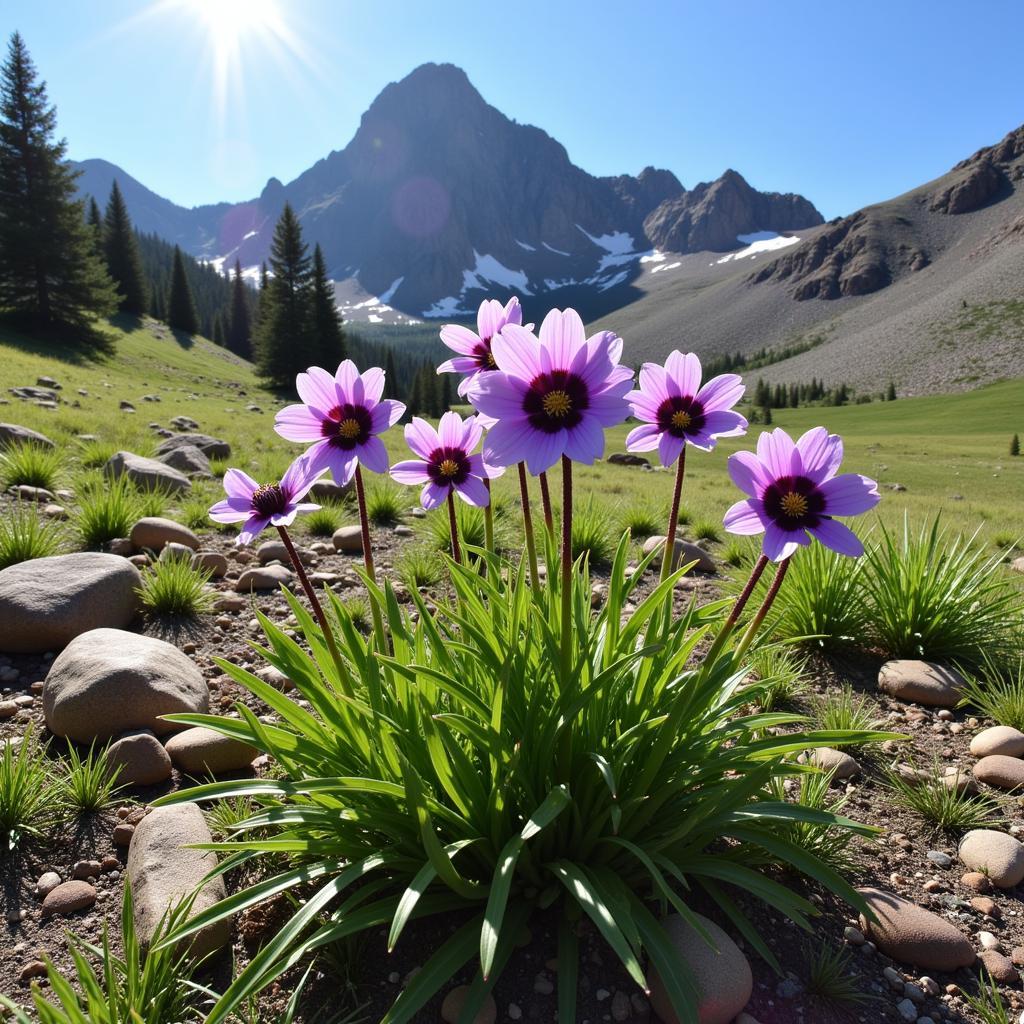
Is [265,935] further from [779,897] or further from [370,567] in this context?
[779,897]

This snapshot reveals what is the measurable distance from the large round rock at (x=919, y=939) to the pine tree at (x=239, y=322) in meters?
88.6

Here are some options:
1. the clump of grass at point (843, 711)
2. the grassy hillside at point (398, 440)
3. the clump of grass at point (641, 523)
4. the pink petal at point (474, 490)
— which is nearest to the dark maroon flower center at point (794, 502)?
the pink petal at point (474, 490)

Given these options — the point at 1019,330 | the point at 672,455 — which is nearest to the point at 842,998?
the point at 672,455

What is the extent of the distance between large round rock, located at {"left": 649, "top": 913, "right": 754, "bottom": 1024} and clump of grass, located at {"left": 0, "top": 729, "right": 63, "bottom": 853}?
8.49 ft

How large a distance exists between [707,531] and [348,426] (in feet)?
24.9

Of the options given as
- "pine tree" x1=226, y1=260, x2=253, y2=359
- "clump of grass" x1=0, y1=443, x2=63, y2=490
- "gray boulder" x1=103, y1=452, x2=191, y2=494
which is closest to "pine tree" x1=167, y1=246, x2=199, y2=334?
"pine tree" x1=226, y1=260, x2=253, y2=359

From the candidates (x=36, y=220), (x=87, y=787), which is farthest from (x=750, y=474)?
(x=36, y=220)

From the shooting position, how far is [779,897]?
207 centimetres

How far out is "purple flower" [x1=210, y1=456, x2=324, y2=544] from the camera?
232cm

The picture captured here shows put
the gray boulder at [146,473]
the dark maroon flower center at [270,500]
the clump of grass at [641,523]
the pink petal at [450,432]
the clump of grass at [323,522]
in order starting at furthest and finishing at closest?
the clump of grass at [641,523], the gray boulder at [146,473], the clump of grass at [323,522], the pink petal at [450,432], the dark maroon flower center at [270,500]

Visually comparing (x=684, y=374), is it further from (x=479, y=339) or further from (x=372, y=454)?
(x=372, y=454)

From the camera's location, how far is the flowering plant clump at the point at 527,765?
1.76 m

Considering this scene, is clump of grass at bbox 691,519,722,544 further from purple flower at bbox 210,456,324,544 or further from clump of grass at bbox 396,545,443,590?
purple flower at bbox 210,456,324,544

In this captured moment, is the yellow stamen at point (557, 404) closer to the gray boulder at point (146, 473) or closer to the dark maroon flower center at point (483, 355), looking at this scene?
the dark maroon flower center at point (483, 355)
